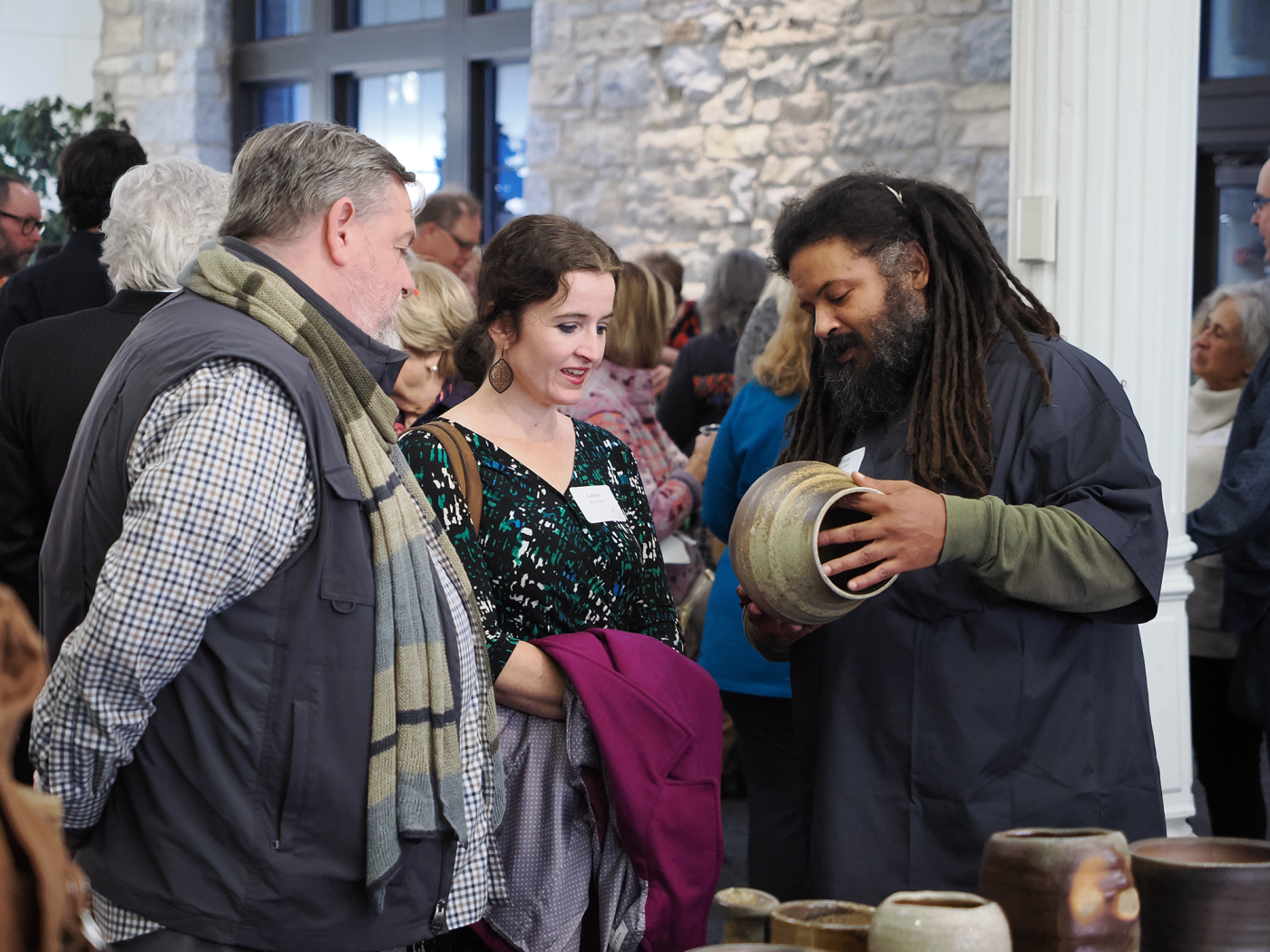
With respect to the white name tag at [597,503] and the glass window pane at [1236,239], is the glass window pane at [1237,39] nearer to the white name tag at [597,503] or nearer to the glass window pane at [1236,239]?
the glass window pane at [1236,239]

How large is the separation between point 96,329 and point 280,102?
735 cm

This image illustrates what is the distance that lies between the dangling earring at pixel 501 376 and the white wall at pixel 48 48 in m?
8.57

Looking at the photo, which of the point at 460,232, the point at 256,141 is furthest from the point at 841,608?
the point at 460,232

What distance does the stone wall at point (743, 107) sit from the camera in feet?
19.6

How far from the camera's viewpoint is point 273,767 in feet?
4.55

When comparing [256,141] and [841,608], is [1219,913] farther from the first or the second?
[256,141]

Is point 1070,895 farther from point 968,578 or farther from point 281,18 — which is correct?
point 281,18

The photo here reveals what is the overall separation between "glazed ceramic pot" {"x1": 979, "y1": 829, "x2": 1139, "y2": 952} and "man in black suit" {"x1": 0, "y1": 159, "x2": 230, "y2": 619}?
75.4 inches

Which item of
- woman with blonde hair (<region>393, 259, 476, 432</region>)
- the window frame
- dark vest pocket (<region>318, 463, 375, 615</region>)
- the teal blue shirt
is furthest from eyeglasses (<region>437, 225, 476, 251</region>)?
the window frame

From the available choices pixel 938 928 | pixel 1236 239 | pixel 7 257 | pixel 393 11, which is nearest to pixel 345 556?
pixel 938 928

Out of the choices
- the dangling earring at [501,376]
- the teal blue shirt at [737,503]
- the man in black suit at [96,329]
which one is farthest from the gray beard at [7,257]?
the dangling earring at [501,376]

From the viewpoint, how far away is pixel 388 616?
57.4 inches

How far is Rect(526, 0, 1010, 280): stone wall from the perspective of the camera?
5977 millimetres

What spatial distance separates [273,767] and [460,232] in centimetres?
346
